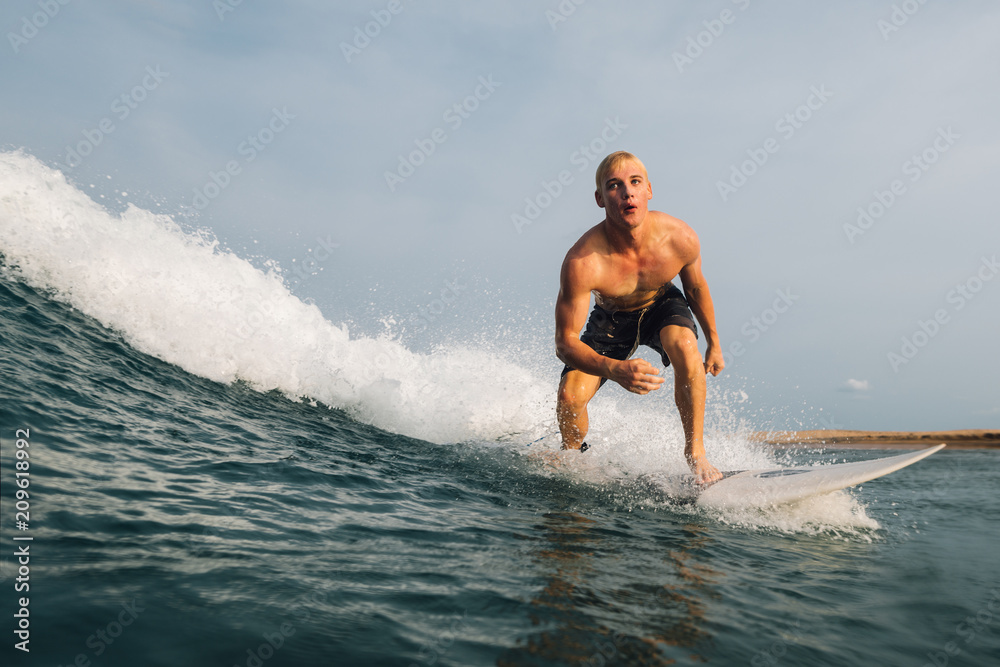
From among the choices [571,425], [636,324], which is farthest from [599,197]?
[571,425]

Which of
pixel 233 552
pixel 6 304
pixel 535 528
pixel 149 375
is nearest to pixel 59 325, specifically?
pixel 6 304

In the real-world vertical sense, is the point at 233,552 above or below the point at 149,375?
below

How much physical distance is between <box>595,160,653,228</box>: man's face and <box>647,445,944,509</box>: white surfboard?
191 centimetres

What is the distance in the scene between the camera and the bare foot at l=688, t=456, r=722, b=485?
4.20 m

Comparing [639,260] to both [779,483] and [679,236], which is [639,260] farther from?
[779,483]

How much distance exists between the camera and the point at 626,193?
13.6 ft

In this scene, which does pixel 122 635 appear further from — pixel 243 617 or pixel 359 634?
pixel 359 634

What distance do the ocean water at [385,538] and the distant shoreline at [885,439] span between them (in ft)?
13.3

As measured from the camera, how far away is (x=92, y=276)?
23.7 ft

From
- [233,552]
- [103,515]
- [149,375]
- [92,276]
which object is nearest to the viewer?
[233,552]

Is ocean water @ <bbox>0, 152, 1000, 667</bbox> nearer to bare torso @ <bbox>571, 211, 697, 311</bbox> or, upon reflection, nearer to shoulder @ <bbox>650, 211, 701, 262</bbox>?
bare torso @ <bbox>571, 211, 697, 311</bbox>

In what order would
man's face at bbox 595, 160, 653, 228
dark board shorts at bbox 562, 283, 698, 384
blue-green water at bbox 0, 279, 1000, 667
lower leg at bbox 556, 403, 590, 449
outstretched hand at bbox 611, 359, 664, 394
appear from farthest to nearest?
lower leg at bbox 556, 403, 590, 449 → dark board shorts at bbox 562, 283, 698, 384 → man's face at bbox 595, 160, 653, 228 → outstretched hand at bbox 611, 359, 664, 394 → blue-green water at bbox 0, 279, 1000, 667

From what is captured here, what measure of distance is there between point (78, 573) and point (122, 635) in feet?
1.63

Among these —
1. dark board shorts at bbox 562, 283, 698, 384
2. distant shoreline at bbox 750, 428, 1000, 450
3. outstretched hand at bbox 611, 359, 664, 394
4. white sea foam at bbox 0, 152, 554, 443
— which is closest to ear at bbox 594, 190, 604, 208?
dark board shorts at bbox 562, 283, 698, 384
